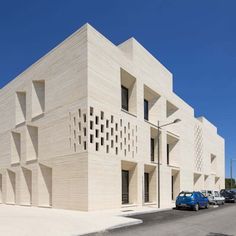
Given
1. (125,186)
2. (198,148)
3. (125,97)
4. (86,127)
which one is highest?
(125,97)

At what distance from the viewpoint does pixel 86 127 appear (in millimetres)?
20859

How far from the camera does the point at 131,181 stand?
26.1m

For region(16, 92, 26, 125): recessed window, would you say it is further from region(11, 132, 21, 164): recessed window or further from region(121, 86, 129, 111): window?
region(121, 86, 129, 111): window

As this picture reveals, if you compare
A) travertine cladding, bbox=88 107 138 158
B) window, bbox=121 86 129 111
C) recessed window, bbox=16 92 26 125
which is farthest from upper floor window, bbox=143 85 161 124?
recessed window, bbox=16 92 26 125

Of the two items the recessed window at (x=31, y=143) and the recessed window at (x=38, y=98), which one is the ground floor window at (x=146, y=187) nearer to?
the recessed window at (x=31, y=143)

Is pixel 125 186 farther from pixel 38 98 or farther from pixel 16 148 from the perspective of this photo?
pixel 16 148

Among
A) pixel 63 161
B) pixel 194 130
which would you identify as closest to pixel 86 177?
pixel 63 161

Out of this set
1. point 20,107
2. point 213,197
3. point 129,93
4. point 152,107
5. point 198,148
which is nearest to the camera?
point 129,93

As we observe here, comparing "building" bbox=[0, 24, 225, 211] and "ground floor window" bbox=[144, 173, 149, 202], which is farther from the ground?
"building" bbox=[0, 24, 225, 211]

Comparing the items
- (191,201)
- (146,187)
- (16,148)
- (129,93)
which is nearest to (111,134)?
(129,93)

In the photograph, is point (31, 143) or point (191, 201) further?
point (31, 143)

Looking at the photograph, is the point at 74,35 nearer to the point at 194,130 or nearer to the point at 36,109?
the point at 36,109

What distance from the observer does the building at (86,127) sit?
69.5 feet

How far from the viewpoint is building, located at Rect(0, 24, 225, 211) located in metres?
21.2
